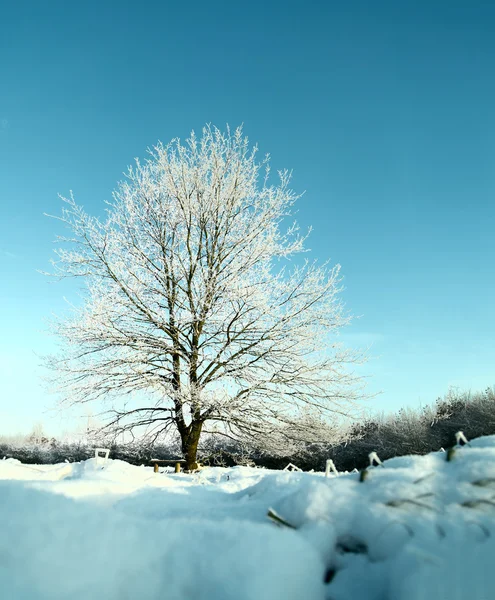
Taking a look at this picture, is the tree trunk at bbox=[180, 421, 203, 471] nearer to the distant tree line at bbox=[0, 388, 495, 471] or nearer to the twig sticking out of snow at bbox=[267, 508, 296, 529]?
the distant tree line at bbox=[0, 388, 495, 471]

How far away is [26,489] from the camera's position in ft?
3.56

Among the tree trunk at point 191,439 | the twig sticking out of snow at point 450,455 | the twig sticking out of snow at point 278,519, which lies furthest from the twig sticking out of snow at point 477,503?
the tree trunk at point 191,439

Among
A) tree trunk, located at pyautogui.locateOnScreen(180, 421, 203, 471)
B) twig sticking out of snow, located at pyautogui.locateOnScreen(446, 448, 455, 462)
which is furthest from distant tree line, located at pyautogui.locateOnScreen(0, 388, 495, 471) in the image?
twig sticking out of snow, located at pyautogui.locateOnScreen(446, 448, 455, 462)

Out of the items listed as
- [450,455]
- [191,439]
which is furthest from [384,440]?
[450,455]

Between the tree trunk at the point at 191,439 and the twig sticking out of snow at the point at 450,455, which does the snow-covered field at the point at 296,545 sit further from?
the tree trunk at the point at 191,439

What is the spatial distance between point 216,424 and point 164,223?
16.1ft

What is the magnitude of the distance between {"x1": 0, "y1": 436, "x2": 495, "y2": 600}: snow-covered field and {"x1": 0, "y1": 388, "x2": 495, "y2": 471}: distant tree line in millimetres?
9299

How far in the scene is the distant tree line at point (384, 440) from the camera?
1104 centimetres

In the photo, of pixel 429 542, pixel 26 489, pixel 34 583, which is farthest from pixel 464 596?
pixel 26 489

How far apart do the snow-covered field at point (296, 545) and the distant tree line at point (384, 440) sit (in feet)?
30.5

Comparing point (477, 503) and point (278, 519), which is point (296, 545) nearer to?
point (278, 519)

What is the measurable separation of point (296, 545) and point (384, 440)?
12599 mm

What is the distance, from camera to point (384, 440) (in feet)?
40.2

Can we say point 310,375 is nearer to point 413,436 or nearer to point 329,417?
point 329,417
